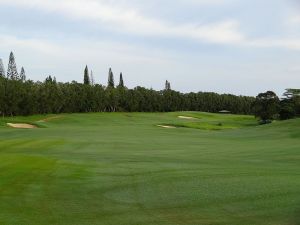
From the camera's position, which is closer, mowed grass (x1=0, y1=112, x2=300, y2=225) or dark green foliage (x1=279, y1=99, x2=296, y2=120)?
mowed grass (x1=0, y1=112, x2=300, y2=225)

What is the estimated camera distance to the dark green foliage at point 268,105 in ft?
253

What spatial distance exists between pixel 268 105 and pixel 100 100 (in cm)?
4575

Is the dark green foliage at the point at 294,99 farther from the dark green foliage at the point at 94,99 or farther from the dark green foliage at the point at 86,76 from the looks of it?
the dark green foliage at the point at 86,76

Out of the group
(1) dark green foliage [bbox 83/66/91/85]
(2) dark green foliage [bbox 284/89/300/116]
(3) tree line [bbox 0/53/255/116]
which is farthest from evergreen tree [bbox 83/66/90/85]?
(2) dark green foliage [bbox 284/89/300/116]

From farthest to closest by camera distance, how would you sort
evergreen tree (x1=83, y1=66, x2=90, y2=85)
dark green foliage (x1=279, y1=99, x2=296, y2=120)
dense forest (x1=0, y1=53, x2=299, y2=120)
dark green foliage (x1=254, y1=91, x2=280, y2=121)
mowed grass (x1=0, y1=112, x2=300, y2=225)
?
evergreen tree (x1=83, y1=66, x2=90, y2=85) < dense forest (x1=0, y1=53, x2=299, y2=120) < dark green foliage (x1=254, y1=91, x2=280, y2=121) < dark green foliage (x1=279, y1=99, x2=296, y2=120) < mowed grass (x1=0, y1=112, x2=300, y2=225)

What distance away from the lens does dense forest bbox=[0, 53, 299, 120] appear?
85.2m

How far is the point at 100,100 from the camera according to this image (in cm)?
11131

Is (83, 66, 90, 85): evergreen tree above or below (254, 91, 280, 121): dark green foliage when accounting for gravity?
above

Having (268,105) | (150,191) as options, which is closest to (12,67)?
(268,105)

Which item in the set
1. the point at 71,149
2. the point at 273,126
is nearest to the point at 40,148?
the point at 71,149

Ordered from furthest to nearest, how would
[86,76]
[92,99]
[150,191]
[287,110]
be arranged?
1. [86,76]
2. [92,99]
3. [287,110]
4. [150,191]

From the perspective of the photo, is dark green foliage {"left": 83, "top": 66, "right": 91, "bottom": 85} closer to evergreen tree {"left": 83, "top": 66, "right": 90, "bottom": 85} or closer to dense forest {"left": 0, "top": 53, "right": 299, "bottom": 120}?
evergreen tree {"left": 83, "top": 66, "right": 90, "bottom": 85}

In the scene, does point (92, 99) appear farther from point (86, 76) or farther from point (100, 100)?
point (86, 76)

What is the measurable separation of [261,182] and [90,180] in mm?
5063
